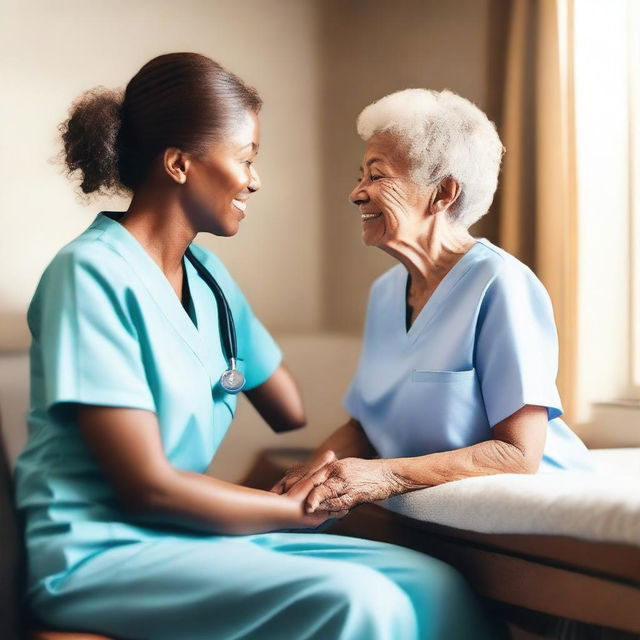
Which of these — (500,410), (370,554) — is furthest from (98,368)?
(500,410)

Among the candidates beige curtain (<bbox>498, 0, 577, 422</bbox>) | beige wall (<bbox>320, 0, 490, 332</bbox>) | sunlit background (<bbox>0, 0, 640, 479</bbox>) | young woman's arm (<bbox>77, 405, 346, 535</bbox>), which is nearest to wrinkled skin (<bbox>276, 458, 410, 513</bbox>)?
young woman's arm (<bbox>77, 405, 346, 535</bbox>)

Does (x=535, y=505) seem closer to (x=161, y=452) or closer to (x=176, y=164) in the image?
(x=161, y=452)

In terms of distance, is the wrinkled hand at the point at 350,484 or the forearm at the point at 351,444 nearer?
the wrinkled hand at the point at 350,484

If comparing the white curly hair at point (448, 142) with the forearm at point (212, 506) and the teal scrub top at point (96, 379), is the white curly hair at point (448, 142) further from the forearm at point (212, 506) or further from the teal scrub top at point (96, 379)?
the forearm at point (212, 506)

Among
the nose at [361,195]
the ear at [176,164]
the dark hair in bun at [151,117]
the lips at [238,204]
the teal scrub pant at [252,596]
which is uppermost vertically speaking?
the dark hair in bun at [151,117]

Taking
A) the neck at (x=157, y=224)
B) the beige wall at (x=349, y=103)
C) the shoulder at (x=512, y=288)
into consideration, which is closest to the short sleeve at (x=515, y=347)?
the shoulder at (x=512, y=288)

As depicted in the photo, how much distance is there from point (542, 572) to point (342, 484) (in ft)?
0.96

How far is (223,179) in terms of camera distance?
4.24 ft

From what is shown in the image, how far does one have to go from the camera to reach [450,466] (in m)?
1.27

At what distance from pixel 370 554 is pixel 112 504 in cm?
35

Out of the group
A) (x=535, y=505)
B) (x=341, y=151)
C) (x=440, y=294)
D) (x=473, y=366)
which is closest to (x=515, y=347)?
(x=473, y=366)

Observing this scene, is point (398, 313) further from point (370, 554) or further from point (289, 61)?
point (289, 61)

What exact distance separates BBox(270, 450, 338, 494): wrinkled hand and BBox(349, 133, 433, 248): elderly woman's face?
41cm

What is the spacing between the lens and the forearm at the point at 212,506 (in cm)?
108
